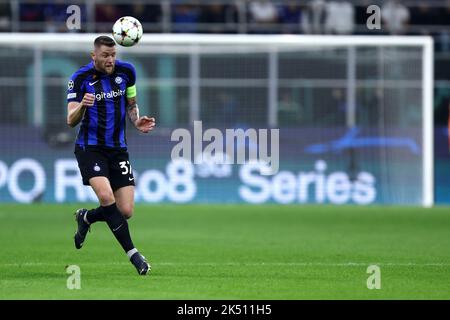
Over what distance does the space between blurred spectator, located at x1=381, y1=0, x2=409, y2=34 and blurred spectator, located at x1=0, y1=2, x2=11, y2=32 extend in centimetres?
978

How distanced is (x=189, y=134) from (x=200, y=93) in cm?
129

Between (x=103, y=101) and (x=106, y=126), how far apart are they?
0.27m

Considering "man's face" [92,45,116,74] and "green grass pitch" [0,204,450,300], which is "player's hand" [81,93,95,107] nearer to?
"man's face" [92,45,116,74]

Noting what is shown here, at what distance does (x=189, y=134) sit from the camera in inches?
1049

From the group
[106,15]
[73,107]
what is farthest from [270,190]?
[73,107]

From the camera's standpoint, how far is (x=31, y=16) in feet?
95.0

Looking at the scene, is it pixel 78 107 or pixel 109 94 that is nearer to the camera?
pixel 78 107

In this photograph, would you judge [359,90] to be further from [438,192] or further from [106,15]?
[106,15]

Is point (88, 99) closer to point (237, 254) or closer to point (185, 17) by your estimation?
point (237, 254)

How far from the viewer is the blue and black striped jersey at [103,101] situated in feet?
39.5

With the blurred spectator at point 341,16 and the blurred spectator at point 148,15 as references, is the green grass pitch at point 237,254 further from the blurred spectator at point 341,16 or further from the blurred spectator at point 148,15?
the blurred spectator at point 341,16

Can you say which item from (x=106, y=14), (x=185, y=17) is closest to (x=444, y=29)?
(x=185, y=17)

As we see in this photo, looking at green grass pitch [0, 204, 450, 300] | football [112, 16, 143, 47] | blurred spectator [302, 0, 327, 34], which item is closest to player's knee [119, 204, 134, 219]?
green grass pitch [0, 204, 450, 300]
